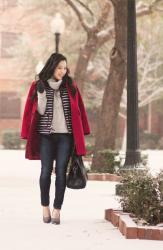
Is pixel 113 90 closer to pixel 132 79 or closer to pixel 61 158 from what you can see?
pixel 132 79

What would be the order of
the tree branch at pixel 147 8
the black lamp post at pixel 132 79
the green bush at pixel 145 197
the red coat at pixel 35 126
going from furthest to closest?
the tree branch at pixel 147 8 < the black lamp post at pixel 132 79 < the red coat at pixel 35 126 < the green bush at pixel 145 197

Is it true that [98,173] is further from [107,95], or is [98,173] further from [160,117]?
[160,117]

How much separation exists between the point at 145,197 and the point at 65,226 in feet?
3.29

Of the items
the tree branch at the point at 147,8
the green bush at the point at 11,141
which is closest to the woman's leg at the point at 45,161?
the tree branch at the point at 147,8

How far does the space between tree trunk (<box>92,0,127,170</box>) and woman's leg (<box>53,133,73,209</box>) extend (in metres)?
8.51

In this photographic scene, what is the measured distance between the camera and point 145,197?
7781 millimetres

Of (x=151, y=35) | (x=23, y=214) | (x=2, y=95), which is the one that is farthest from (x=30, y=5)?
(x=23, y=214)

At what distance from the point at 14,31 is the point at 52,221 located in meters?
41.3

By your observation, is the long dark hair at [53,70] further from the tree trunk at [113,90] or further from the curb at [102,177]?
the curb at [102,177]

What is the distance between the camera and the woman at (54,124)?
27.4 feet

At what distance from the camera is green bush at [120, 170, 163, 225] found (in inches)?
303

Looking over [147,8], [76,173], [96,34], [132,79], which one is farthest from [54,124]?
[96,34]

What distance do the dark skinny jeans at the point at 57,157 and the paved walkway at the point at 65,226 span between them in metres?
0.36

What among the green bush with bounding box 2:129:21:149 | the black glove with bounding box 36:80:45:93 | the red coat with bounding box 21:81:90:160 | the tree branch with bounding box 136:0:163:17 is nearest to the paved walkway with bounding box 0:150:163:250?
the red coat with bounding box 21:81:90:160
